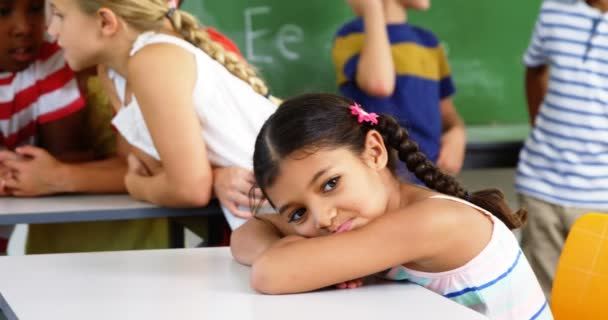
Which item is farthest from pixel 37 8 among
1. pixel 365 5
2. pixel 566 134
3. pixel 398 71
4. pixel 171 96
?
pixel 566 134

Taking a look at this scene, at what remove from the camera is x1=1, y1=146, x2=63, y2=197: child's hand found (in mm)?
2428

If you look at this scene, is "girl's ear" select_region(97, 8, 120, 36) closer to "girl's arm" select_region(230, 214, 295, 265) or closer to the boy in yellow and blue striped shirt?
"girl's arm" select_region(230, 214, 295, 265)

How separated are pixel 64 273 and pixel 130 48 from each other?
0.81 meters

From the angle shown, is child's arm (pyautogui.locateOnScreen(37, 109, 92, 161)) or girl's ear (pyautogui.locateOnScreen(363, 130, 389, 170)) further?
child's arm (pyautogui.locateOnScreen(37, 109, 92, 161))

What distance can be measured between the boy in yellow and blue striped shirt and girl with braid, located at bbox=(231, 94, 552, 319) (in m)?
1.25

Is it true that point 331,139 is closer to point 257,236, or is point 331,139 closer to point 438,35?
point 257,236

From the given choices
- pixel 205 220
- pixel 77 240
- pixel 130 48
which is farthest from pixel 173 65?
pixel 77 240

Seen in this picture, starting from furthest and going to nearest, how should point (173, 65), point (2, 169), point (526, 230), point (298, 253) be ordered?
point (526, 230) → point (2, 169) → point (173, 65) → point (298, 253)

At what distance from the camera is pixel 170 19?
2.35 metres

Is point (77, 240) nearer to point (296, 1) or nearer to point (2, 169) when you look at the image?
point (2, 169)

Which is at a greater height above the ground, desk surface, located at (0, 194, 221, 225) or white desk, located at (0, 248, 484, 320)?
white desk, located at (0, 248, 484, 320)

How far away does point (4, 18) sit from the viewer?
8.30 ft

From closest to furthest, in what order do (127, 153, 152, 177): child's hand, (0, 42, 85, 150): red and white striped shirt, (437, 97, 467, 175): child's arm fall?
1. (127, 153, 152, 177): child's hand
2. (0, 42, 85, 150): red and white striped shirt
3. (437, 97, 467, 175): child's arm

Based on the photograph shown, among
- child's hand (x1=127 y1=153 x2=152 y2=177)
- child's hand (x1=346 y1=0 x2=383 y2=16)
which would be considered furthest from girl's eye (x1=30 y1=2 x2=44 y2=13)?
child's hand (x1=346 y1=0 x2=383 y2=16)
